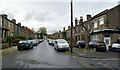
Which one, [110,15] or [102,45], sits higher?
[110,15]

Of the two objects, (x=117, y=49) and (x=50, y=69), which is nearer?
(x=50, y=69)

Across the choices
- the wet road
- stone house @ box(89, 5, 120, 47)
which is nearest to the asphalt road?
the wet road

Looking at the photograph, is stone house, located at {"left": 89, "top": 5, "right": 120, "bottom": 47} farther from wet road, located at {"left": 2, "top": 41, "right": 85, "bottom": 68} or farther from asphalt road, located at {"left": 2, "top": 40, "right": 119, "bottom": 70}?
wet road, located at {"left": 2, "top": 41, "right": 85, "bottom": 68}

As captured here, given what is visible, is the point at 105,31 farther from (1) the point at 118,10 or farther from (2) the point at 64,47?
(2) the point at 64,47

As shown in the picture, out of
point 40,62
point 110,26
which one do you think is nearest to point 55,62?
point 40,62

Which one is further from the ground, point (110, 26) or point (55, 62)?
point (110, 26)

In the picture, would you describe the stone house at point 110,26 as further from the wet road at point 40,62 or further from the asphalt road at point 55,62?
the wet road at point 40,62

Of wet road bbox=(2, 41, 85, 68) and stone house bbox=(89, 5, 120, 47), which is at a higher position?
stone house bbox=(89, 5, 120, 47)

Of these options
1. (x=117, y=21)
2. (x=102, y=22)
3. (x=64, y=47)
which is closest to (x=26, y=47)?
(x=64, y=47)

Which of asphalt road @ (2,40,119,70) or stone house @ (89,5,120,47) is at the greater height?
stone house @ (89,5,120,47)

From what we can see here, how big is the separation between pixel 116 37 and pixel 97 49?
766 centimetres

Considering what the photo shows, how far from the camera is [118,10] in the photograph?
20.0 metres

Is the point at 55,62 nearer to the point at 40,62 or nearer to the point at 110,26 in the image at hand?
the point at 40,62

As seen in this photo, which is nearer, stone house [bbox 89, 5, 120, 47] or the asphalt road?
the asphalt road
